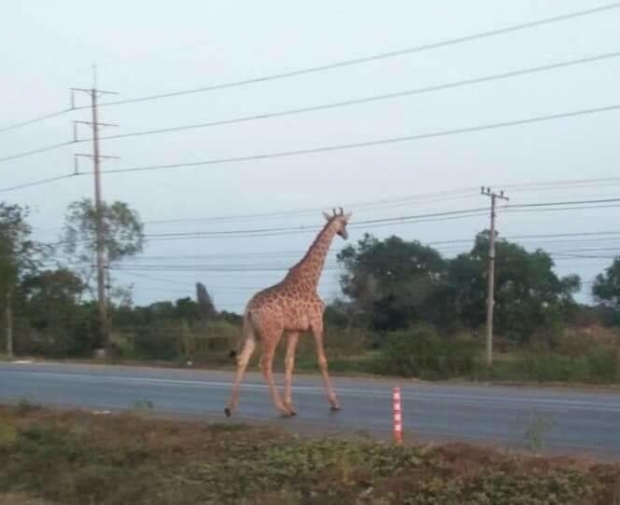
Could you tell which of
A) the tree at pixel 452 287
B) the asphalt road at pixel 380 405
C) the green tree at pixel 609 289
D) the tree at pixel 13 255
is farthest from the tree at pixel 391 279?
the tree at pixel 13 255

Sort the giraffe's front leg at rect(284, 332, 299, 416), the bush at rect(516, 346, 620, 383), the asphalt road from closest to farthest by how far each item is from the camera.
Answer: the asphalt road
the giraffe's front leg at rect(284, 332, 299, 416)
the bush at rect(516, 346, 620, 383)

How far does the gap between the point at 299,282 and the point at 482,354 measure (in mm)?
28579

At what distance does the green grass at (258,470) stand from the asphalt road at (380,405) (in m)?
1.84

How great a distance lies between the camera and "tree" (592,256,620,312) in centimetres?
8381

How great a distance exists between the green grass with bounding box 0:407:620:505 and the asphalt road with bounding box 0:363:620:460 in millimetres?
1838

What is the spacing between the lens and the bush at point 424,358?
44.6 meters

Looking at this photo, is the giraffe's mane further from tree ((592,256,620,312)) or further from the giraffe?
tree ((592,256,620,312))

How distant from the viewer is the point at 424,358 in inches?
1762

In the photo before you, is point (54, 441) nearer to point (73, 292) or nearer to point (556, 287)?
point (73, 292)

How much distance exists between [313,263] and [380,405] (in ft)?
11.7

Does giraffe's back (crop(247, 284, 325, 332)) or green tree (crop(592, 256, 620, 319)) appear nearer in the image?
giraffe's back (crop(247, 284, 325, 332))

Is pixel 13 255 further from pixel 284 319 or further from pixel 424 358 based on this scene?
pixel 424 358

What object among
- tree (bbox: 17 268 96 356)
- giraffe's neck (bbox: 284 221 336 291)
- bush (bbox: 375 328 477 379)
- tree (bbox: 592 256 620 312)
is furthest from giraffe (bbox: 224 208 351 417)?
tree (bbox: 592 256 620 312)

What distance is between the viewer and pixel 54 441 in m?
19.7
